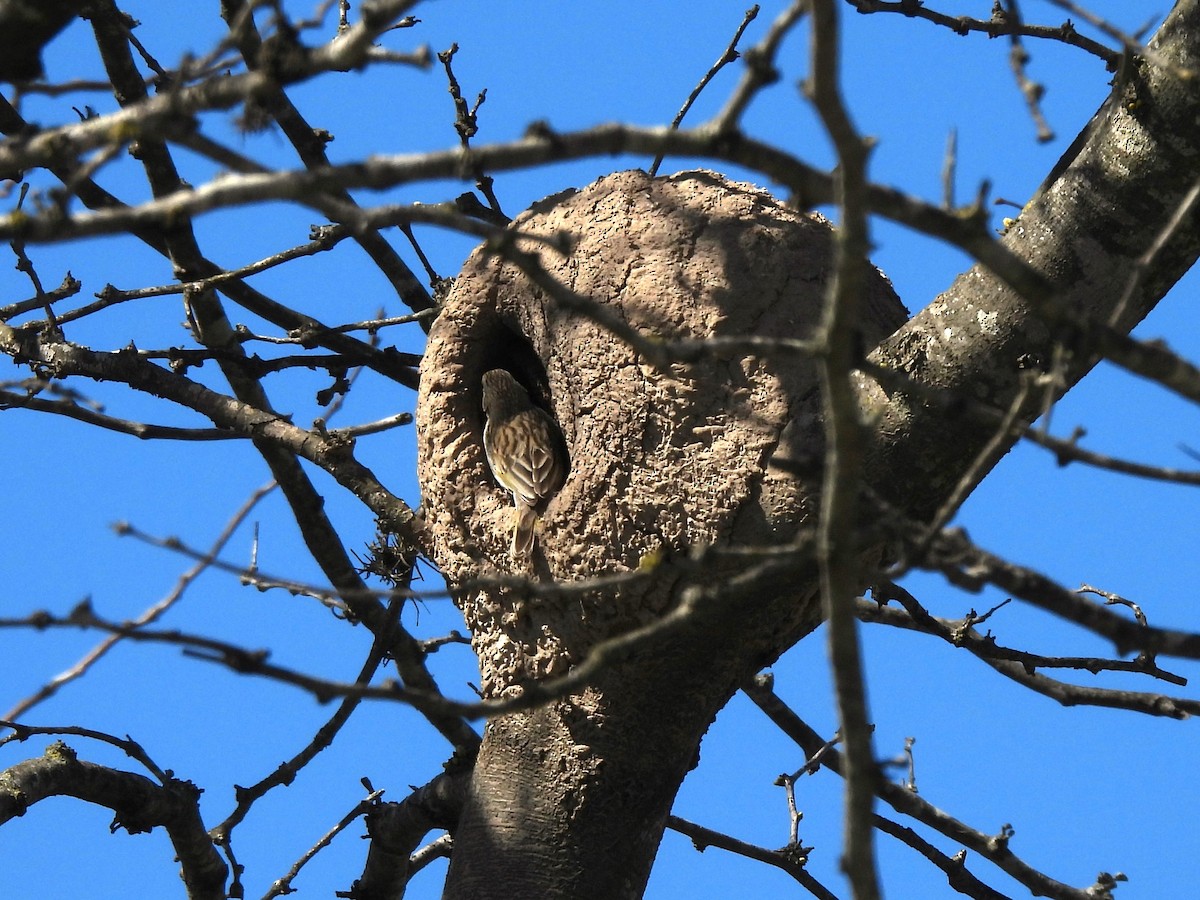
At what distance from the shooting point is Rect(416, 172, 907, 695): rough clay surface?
3.47 meters

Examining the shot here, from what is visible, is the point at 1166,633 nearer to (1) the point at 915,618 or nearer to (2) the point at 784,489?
(2) the point at 784,489

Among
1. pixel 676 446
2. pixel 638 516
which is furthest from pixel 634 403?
pixel 638 516

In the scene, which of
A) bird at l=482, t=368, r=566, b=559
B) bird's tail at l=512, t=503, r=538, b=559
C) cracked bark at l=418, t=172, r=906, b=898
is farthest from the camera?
bird at l=482, t=368, r=566, b=559

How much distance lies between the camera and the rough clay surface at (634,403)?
137 inches

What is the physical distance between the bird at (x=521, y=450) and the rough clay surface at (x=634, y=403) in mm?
47

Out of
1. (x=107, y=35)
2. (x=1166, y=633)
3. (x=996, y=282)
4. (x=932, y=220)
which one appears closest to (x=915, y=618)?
(x=996, y=282)

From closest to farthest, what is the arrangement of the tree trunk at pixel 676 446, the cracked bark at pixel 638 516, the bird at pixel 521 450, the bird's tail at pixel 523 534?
the tree trunk at pixel 676 446
the cracked bark at pixel 638 516
the bird's tail at pixel 523 534
the bird at pixel 521 450

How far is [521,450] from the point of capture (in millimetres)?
4176

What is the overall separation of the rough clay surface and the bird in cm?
5

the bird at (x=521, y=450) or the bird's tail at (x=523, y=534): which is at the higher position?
the bird at (x=521, y=450)

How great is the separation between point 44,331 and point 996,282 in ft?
10.1

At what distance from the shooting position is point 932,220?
72.8 inches

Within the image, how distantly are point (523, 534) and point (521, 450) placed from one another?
43cm

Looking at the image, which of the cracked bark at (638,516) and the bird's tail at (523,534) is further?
the bird's tail at (523,534)
